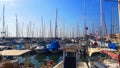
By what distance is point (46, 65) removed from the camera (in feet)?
60.0

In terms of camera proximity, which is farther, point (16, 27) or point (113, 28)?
point (16, 27)

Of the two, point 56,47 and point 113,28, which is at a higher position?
point 113,28

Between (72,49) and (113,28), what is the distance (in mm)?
44768

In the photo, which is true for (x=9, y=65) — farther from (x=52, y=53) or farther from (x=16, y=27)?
(x=16, y=27)

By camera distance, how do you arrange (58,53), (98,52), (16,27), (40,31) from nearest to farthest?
(98,52) → (58,53) → (16,27) → (40,31)

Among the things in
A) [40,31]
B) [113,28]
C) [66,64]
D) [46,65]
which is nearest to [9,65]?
[66,64]

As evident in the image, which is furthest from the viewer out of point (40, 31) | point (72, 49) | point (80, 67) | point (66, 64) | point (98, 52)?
point (40, 31)

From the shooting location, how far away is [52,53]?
52.7m

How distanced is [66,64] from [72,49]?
3.95 meters

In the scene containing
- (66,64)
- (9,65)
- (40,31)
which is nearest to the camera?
(9,65)

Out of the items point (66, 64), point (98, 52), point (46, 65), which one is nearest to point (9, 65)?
point (66, 64)

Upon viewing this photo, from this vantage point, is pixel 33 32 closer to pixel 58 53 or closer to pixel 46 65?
pixel 58 53

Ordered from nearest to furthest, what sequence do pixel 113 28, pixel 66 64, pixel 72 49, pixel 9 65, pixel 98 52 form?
pixel 9 65
pixel 66 64
pixel 72 49
pixel 98 52
pixel 113 28

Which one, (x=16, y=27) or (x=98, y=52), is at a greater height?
(x=16, y=27)
